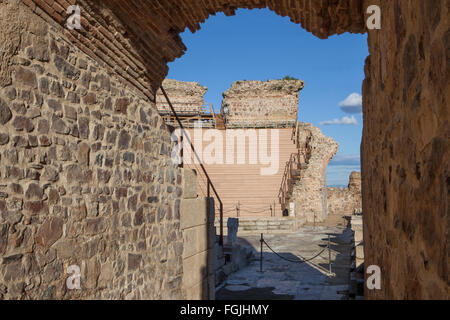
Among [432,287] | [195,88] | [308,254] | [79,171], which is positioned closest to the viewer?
[432,287]

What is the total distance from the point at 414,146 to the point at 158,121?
13.8 ft

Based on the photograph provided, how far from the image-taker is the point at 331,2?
416 cm

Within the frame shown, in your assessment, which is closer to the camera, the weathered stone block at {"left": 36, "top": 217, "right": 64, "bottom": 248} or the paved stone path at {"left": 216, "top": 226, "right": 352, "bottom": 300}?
the weathered stone block at {"left": 36, "top": 217, "right": 64, "bottom": 248}

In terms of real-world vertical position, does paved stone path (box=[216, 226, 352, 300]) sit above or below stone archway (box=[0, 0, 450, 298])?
below

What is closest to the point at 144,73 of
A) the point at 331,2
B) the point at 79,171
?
the point at 79,171

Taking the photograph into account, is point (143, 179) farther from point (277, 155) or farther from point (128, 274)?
point (277, 155)

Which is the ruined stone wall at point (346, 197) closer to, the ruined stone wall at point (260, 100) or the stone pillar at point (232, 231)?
the ruined stone wall at point (260, 100)

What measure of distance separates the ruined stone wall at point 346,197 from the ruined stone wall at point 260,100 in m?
6.20

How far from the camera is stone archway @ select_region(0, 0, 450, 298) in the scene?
1331 millimetres

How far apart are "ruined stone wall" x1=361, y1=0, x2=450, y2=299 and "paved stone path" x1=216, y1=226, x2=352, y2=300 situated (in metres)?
5.28

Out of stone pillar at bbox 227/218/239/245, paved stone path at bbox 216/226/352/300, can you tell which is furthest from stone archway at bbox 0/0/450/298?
stone pillar at bbox 227/218/239/245

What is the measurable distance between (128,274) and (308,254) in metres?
8.04

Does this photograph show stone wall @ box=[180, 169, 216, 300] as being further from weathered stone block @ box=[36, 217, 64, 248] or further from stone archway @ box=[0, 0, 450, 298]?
weathered stone block @ box=[36, 217, 64, 248]

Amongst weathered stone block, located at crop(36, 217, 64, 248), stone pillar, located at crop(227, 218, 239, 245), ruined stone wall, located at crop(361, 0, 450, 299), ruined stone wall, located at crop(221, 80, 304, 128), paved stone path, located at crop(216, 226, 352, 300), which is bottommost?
paved stone path, located at crop(216, 226, 352, 300)
